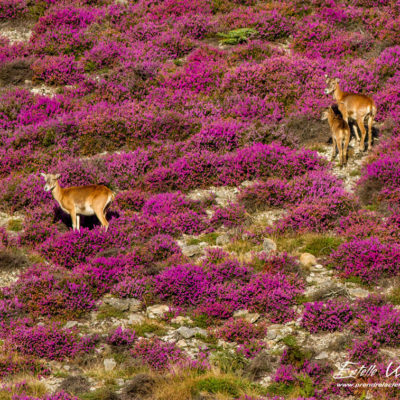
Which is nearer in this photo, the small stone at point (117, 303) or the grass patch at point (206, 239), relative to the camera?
the small stone at point (117, 303)

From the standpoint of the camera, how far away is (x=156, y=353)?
400 inches

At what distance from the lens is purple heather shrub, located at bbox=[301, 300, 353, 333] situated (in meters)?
10.8

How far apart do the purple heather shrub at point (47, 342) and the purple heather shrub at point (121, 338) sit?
0.35 meters

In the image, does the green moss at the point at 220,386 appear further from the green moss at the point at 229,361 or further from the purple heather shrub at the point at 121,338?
the purple heather shrub at the point at 121,338

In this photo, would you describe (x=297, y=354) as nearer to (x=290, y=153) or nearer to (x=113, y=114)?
(x=290, y=153)

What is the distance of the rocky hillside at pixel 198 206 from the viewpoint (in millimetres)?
10047

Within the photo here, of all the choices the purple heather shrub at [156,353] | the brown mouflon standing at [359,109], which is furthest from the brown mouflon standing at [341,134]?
the purple heather shrub at [156,353]

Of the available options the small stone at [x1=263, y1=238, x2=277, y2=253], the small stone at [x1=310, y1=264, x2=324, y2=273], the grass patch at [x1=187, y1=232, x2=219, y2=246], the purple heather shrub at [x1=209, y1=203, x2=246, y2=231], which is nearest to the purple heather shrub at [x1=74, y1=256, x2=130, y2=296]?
the grass patch at [x1=187, y1=232, x2=219, y2=246]

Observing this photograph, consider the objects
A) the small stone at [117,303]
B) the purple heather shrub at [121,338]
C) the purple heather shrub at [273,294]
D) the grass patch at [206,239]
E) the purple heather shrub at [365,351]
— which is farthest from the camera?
the grass patch at [206,239]

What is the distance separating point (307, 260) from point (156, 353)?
4.04m

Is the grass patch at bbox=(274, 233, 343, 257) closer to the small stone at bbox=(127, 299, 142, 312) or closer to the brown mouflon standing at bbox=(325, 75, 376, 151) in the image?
the small stone at bbox=(127, 299, 142, 312)

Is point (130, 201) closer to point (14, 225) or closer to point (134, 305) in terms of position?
point (14, 225)

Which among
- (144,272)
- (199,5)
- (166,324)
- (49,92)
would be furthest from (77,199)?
(199,5)

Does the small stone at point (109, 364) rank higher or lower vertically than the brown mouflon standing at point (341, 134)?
lower
